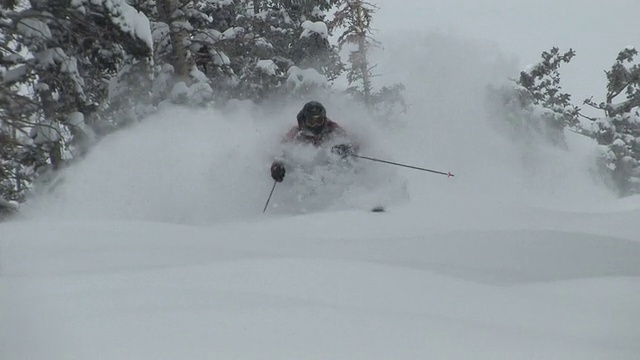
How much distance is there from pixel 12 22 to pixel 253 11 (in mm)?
14801

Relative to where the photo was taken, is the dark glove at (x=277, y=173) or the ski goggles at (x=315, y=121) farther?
the ski goggles at (x=315, y=121)

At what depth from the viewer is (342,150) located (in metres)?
9.45

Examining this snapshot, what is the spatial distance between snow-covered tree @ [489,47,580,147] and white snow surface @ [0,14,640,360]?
40.1ft

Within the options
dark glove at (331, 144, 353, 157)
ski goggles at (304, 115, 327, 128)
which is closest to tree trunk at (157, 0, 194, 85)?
ski goggles at (304, 115, 327, 128)

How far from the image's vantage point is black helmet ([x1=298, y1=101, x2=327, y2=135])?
9203 mm

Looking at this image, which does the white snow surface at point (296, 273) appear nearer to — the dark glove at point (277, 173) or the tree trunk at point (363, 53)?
the dark glove at point (277, 173)

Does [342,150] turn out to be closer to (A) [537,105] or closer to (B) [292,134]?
(B) [292,134]

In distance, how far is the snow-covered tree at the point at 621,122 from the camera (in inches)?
1086

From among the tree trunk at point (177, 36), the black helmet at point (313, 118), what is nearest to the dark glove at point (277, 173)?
the black helmet at point (313, 118)

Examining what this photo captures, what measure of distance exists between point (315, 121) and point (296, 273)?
5.79m

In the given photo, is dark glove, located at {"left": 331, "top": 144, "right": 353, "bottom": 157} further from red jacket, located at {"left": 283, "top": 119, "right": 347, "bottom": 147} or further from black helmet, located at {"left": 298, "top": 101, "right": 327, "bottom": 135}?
black helmet, located at {"left": 298, "top": 101, "right": 327, "bottom": 135}

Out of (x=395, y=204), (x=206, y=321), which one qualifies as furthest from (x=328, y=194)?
(x=206, y=321)

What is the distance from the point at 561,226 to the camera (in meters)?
6.63

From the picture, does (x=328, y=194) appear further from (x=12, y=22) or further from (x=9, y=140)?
(x=12, y=22)
